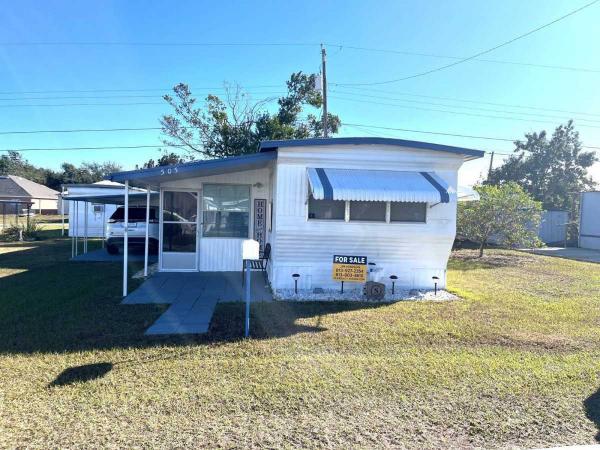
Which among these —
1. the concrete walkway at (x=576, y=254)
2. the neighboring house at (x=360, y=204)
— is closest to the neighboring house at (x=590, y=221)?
the concrete walkway at (x=576, y=254)

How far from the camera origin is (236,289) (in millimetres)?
7695

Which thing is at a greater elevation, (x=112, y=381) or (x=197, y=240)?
(x=197, y=240)

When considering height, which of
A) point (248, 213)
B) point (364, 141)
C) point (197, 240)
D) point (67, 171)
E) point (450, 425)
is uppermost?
point (67, 171)

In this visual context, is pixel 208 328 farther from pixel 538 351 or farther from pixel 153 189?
pixel 153 189

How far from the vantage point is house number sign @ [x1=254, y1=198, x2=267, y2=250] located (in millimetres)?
9523

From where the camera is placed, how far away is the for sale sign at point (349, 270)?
728 cm

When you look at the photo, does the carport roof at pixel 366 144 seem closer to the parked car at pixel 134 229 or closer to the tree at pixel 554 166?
the parked car at pixel 134 229

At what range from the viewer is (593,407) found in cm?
340

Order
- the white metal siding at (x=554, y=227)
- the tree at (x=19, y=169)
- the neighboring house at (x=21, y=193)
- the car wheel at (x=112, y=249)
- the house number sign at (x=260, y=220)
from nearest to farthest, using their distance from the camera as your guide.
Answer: the house number sign at (x=260, y=220), the car wheel at (x=112, y=249), the white metal siding at (x=554, y=227), the neighboring house at (x=21, y=193), the tree at (x=19, y=169)

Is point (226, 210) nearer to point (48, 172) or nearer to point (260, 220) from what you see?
point (260, 220)

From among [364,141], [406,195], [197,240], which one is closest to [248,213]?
[197,240]

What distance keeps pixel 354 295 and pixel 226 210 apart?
3962 mm

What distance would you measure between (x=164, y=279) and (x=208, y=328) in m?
3.82

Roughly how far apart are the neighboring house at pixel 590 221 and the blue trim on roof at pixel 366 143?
56.1ft
